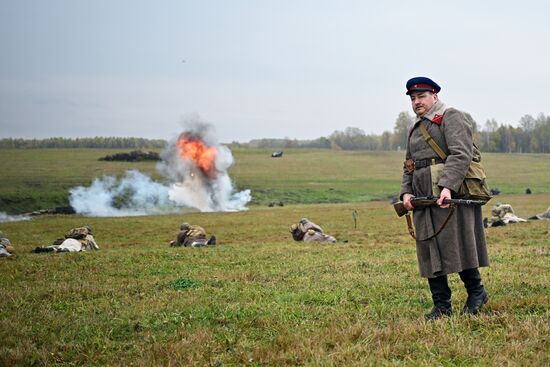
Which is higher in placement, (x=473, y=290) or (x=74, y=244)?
(x=473, y=290)

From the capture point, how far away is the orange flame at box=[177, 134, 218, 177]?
62.5 meters

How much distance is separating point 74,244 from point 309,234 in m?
9.59

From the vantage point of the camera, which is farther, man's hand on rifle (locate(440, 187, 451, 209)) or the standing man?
the standing man

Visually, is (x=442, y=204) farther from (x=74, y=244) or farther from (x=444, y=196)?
(x=74, y=244)

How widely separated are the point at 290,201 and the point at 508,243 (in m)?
50.3

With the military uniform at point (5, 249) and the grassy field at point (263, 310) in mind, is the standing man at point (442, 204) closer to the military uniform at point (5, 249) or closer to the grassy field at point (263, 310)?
the grassy field at point (263, 310)

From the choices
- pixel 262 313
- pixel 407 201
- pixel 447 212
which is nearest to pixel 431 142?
pixel 407 201

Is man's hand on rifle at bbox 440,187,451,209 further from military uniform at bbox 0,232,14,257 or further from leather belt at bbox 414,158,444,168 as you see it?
military uniform at bbox 0,232,14,257

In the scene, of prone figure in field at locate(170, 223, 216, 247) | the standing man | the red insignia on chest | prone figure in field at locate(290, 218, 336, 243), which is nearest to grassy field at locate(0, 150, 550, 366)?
the standing man

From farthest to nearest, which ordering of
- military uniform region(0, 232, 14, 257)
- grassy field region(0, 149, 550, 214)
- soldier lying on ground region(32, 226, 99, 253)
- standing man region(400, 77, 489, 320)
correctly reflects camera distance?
1. grassy field region(0, 149, 550, 214)
2. soldier lying on ground region(32, 226, 99, 253)
3. military uniform region(0, 232, 14, 257)
4. standing man region(400, 77, 489, 320)

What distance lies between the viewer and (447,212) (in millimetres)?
7555

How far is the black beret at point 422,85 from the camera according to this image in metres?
7.74

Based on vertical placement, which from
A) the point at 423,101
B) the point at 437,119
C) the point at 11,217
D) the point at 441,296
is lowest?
the point at 11,217

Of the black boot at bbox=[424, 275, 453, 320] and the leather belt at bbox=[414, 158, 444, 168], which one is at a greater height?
the leather belt at bbox=[414, 158, 444, 168]
